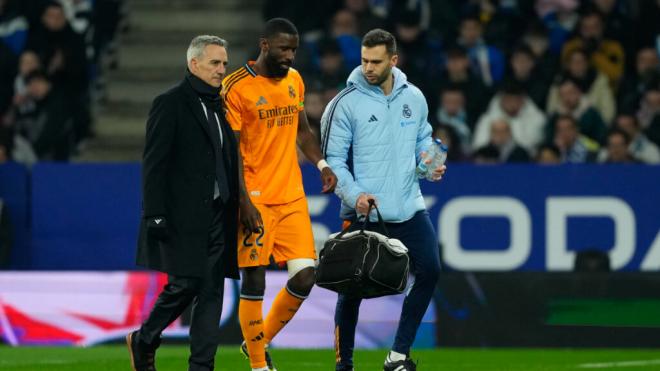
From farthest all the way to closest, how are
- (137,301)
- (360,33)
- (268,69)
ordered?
(360,33)
(137,301)
(268,69)

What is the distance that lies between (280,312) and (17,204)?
6.98 metres

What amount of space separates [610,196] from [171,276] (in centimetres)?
756

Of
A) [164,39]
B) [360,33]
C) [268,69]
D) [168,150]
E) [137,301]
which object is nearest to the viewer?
[168,150]

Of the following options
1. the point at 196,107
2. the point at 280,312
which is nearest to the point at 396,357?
the point at 280,312

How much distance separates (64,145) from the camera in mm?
18984

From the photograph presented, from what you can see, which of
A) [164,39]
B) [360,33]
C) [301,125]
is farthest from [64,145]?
[301,125]

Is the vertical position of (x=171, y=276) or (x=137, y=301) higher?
(x=171, y=276)

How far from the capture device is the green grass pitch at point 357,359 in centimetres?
1218

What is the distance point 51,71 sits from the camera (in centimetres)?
1939

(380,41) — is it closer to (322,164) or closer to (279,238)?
(322,164)

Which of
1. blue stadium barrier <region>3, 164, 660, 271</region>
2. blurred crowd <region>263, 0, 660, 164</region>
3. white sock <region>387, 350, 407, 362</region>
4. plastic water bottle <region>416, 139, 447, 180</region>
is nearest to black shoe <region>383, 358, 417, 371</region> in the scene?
white sock <region>387, 350, 407, 362</region>

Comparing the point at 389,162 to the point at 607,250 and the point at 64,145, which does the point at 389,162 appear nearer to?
the point at 607,250

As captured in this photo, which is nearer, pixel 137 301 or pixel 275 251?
pixel 275 251

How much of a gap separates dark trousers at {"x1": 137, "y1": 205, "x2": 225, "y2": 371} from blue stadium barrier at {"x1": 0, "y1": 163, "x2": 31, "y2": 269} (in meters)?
7.42
